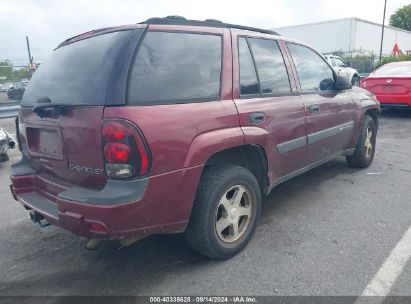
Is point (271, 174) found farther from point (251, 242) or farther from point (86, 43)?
point (86, 43)

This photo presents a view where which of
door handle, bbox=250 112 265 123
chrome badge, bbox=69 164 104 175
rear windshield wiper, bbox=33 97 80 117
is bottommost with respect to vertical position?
chrome badge, bbox=69 164 104 175

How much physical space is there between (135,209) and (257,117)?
1.31 metres

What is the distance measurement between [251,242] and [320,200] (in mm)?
1282

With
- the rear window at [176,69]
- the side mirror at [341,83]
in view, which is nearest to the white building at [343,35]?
the side mirror at [341,83]

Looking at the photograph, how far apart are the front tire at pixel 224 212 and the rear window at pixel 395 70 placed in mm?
7711

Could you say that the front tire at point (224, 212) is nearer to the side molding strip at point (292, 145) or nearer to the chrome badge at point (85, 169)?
the side molding strip at point (292, 145)

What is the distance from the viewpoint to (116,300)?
2357 mm

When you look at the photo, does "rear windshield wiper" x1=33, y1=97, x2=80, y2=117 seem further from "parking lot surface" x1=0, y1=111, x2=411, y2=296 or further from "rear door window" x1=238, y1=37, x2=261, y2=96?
"rear door window" x1=238, y1=37, x2=261, y2=96

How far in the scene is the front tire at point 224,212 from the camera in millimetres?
2570

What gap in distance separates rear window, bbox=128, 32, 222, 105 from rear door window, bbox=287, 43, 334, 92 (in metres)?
1.26

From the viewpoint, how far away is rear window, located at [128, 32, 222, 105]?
7.39ft

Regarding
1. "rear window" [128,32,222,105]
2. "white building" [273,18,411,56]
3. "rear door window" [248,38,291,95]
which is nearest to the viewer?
"rear window" [128,32,222,105]

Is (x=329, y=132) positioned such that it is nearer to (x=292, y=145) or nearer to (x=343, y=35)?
(x=292, y=145)

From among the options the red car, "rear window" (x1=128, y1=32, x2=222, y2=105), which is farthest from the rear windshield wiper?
the red car
